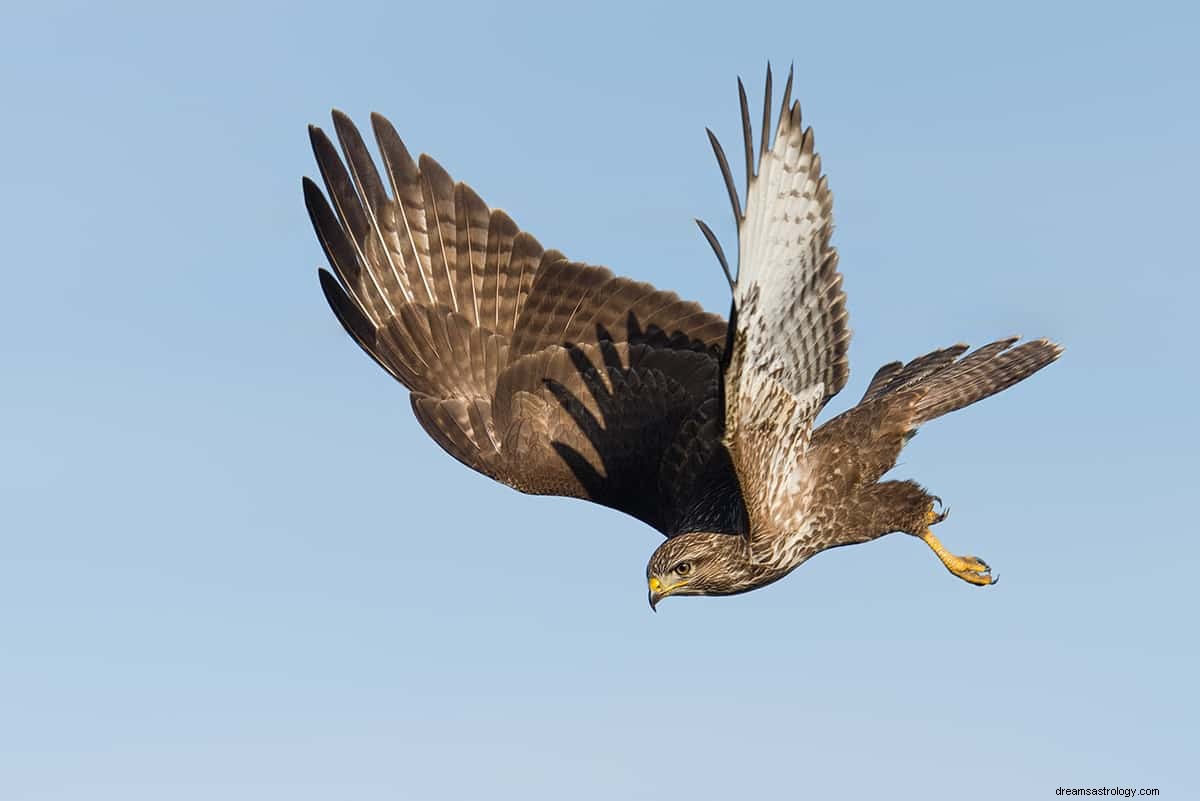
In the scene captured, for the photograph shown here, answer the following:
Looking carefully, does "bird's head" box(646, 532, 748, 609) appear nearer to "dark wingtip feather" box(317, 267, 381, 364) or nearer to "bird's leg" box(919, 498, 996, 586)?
"bird's leg" box(919, 498, 996, 586)

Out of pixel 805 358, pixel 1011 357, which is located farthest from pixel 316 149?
pixel 1011 357

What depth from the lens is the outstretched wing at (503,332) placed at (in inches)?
528

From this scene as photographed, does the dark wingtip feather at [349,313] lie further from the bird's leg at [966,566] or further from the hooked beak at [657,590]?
the bird's leg at [966,566]

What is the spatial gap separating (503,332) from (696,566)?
126 inches

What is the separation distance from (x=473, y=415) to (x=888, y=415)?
340 centimetres

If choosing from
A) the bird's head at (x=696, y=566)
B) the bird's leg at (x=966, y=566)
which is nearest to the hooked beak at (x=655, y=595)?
the bird's head at (x=696, y=566)

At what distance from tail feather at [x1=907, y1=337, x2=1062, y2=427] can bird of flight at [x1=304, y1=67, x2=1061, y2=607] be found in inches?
0.6

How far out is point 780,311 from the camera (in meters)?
10.2

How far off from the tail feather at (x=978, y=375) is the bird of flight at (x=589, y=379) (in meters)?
0.02

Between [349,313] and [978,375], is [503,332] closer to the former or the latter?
[349,313]

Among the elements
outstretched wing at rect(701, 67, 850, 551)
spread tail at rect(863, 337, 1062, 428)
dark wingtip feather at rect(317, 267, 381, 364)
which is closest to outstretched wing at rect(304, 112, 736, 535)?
dark wingtip feather at rect(317, 267, 381, 364)

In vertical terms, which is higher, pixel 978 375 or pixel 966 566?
pixel 978 375

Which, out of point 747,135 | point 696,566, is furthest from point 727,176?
point 696,566

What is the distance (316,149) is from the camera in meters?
13.4
